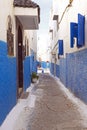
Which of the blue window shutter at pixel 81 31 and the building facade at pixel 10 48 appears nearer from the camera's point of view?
the building facade at pixel 10 48

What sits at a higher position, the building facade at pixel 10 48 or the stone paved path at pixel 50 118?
the building facade at pixel 10 48

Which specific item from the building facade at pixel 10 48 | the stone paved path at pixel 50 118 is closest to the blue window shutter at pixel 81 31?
the building facade at pixel 10 48

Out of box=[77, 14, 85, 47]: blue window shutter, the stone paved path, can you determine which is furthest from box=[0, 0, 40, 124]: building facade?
box=[77, 14, 85, 47]: blue window shutter

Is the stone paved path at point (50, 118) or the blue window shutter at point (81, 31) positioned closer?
the stone paved path at point (50, 118)

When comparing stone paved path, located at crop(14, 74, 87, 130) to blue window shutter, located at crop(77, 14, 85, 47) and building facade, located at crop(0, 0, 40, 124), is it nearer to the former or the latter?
building facade, located at crop(0, 0, 40, 124)

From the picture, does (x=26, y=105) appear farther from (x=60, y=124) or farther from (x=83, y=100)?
(x=60, y=124)

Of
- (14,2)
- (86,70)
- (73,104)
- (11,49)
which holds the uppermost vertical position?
(14,2)

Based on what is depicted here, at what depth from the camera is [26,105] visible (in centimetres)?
1108

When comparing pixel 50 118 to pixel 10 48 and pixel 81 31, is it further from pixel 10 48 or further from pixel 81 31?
pixel 81 31

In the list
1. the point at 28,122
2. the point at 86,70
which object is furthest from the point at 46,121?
the point at 86,70

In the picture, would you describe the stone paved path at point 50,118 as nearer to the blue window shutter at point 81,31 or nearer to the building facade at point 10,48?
the building facade at point 10,48

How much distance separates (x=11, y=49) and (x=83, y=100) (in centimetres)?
347

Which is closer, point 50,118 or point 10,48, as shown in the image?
point 50,118

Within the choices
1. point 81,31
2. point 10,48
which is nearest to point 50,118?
point 10,48
